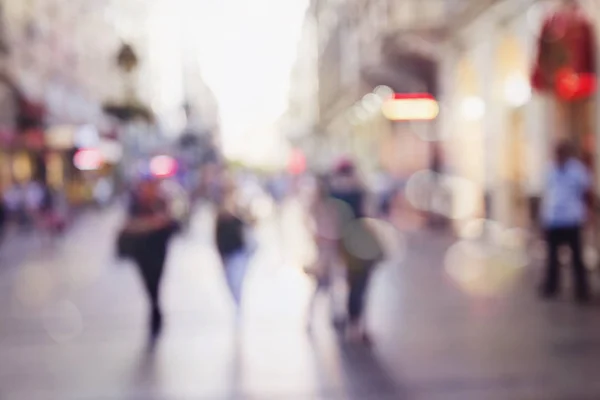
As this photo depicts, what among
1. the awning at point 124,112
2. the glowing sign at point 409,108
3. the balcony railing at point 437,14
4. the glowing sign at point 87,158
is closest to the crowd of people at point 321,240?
the balcony railing at point 437,14

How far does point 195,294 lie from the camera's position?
12164mm

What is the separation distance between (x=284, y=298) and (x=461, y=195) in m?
12.2

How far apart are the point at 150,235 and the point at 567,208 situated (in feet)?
15.9

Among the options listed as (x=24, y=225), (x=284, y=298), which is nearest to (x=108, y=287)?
(x=284, y=298)

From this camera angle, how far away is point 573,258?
412 inches

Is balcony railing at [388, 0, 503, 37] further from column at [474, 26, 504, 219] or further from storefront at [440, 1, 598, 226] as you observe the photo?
column at [474, 26, 504, 219]

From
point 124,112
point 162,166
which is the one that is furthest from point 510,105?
point 162,166

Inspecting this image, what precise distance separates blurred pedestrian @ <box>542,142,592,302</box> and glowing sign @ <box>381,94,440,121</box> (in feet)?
34.5

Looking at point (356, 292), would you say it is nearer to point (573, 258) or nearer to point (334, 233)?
point (334, 233)

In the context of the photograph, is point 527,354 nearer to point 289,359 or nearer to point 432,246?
point 289,359

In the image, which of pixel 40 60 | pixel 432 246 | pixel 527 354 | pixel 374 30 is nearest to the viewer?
pixel 527 354

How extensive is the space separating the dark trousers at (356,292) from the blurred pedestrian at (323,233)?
41 cm

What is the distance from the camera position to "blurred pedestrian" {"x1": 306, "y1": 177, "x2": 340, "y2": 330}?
9.12 meters

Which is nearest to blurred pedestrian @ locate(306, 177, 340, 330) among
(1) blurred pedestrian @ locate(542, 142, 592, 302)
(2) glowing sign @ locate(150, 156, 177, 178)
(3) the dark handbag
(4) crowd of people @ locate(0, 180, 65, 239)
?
(3) the dark handbag
